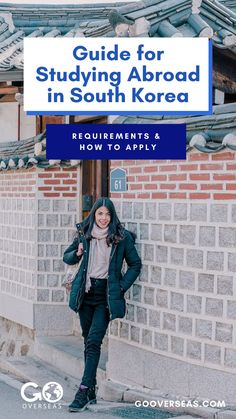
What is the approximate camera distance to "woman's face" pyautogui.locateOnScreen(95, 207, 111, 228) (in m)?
7.30

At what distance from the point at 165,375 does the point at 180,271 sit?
0.95 m

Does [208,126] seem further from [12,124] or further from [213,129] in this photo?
[12,124]

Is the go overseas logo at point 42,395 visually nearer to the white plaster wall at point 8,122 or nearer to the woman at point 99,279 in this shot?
the woman at point 99,279

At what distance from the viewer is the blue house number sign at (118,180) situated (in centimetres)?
776

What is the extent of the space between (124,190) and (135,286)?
94 centimetres

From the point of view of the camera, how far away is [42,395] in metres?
7.98

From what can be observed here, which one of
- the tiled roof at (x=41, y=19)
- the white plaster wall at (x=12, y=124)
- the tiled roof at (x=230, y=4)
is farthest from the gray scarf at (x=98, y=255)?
the tiled roof at (x=230, y=4)

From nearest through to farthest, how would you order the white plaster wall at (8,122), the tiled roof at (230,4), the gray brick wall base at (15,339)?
1. the gray brick wall base at (15,339)
2. the white plaster wall at (8,122)
3. the tiled roof at (230,4)

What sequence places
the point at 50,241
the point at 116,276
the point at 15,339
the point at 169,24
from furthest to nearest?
the point at 15,339
the point at 50,241
the point at 169,24
the point at 116,276

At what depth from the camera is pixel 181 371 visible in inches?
270

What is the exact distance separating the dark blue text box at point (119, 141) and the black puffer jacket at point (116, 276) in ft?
2.65

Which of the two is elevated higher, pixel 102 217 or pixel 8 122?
pixel 8 122

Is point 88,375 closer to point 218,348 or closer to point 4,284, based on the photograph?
point 218,348
